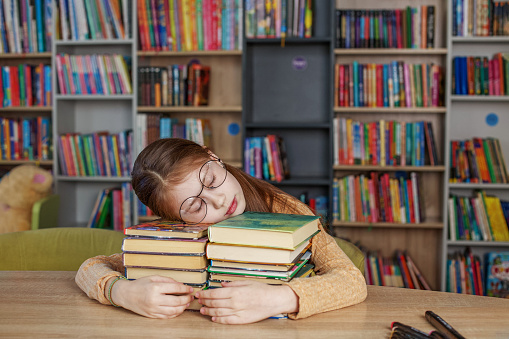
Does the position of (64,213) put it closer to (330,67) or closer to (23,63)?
(23,63)

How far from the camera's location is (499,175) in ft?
9.29

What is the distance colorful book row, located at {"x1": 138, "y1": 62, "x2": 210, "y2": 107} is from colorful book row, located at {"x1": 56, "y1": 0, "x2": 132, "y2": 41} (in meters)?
0.29

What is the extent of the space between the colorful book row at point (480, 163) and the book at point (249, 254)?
2259 mm

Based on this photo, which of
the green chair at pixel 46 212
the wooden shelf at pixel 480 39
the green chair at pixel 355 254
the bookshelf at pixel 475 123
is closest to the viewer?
the green chair at pixel 355 254

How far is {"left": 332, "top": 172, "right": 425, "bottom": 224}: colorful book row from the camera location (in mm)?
2881

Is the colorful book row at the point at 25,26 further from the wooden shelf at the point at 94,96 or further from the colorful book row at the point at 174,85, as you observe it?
the colorful book row at the point at 174,85

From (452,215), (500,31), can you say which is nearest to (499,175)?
(452,215)

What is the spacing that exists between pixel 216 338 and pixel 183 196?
348 mm

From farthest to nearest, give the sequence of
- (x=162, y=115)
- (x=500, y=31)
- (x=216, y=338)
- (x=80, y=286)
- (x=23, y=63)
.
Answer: (x=23, y=63) → (x=162, y=115) → (x=500, y=31) → (x=80, y=286) → (x=216, y=338)

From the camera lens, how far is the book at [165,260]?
0.87 meters

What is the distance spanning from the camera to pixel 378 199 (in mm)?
2896

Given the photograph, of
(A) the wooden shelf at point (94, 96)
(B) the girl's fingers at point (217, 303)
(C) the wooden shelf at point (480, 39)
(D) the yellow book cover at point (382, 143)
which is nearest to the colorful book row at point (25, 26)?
(A) the wooden shelf at point (94, 96)

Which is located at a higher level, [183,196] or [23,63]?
[23,63]

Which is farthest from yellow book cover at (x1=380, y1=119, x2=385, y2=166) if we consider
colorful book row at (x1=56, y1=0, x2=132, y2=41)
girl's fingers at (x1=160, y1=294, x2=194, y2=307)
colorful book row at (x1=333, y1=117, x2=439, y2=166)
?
girl's fingers at (x1=160, y1=294, x2=194, y2=307)
